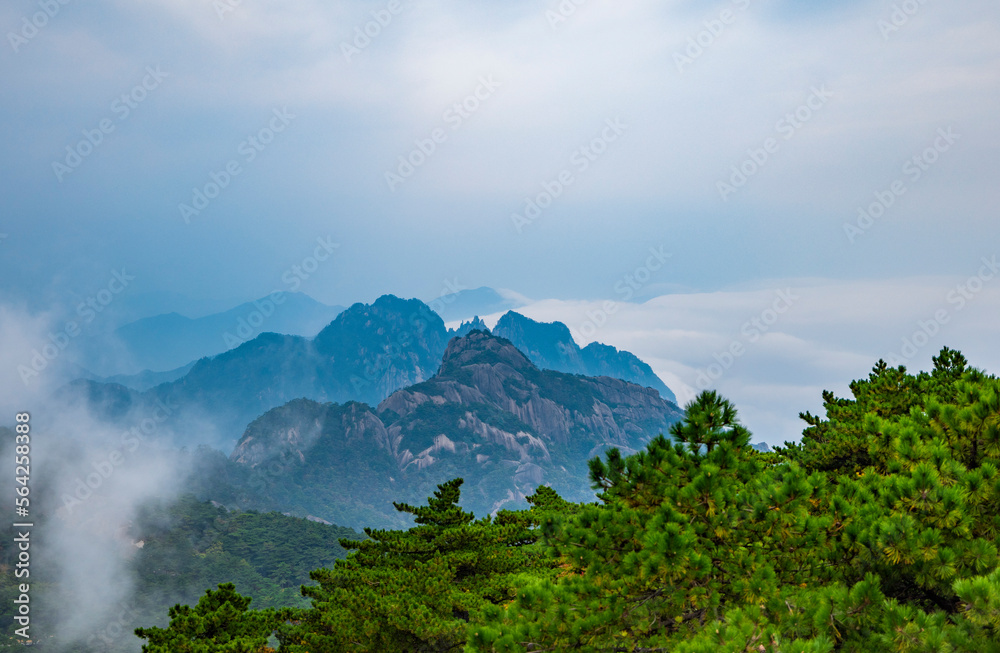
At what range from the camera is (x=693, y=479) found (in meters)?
6.52

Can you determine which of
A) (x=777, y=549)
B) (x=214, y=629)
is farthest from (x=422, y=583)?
(x=777, y=549)

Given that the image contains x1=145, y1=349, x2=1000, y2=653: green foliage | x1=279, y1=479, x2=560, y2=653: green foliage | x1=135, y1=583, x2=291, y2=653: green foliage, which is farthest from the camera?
x1=279, y1=479, x2=560, y2=653: green foliage

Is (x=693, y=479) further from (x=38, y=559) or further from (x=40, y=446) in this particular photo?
(x=40, y=446)

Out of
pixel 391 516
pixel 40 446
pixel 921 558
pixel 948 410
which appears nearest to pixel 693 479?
pixel 921 558

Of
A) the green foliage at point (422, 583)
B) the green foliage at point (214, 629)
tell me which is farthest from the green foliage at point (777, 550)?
the green foliage at point (214, 629)

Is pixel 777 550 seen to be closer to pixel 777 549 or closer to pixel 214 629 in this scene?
pixel 777 549

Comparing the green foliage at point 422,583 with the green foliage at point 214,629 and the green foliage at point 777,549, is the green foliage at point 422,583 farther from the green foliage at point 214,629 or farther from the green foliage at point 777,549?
the green foliage at point 777,549

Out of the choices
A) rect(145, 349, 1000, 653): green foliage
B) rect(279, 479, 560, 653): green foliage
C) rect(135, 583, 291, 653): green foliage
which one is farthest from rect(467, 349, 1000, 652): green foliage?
rect(135, 583, 291, 653): green foliage

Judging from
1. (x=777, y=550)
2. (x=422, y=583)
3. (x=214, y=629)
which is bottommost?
(x=777, y=550)

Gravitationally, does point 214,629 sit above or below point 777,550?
above

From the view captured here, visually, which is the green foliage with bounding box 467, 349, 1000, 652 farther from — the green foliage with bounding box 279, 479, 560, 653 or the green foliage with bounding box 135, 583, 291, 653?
the green foliage with bounding box 135, 583, 291, 653

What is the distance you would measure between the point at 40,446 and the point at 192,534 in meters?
43.8

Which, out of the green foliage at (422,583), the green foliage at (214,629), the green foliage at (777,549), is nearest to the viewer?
the green foliage at (777,549)

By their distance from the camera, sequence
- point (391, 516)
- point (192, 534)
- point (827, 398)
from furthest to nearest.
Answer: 1. point (391, 516)
2. point (192, 534)
3. point (827, 398)
